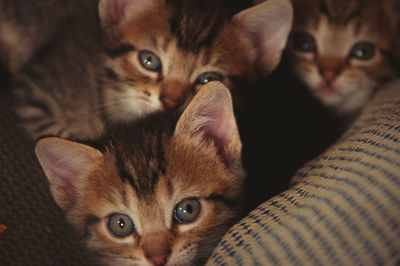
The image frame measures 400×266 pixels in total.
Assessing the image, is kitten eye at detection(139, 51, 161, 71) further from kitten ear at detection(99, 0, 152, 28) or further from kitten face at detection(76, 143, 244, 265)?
kitten face at detection(76, 143, 244, 265)

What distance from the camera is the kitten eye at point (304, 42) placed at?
1.40 meters

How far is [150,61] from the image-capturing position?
1.23m

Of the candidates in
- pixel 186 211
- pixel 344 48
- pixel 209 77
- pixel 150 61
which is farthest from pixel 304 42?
pixel 186 211

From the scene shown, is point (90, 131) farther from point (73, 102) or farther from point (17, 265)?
point (17, 265)

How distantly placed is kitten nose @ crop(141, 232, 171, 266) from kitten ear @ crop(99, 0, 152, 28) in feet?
2.18

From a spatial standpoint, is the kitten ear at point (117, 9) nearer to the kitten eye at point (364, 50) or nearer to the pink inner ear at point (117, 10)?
the pink inner ear at point (117, 10)

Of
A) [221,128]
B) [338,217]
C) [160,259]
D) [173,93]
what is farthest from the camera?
[173,93]

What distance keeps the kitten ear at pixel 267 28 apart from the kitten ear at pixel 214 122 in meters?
0.35

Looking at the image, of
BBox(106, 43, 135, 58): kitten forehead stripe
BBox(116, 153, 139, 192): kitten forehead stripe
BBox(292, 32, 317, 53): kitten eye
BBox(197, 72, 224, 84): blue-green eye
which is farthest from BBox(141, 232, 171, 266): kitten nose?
BBox(292, 32, 317, 53): kitten eye

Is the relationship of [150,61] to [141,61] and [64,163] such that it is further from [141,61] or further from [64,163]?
[64,163]

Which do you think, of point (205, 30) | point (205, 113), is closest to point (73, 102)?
point (205, 30)

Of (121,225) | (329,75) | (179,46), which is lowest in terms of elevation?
(121,225)

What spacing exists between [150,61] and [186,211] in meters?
0.47

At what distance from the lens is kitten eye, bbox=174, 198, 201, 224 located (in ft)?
3.10
